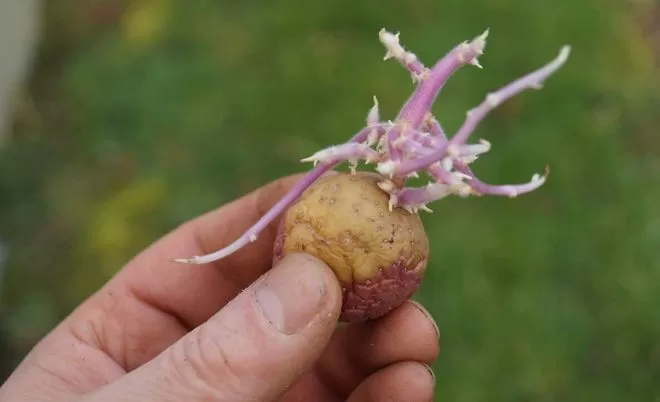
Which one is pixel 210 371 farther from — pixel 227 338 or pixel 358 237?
pixel 358 237

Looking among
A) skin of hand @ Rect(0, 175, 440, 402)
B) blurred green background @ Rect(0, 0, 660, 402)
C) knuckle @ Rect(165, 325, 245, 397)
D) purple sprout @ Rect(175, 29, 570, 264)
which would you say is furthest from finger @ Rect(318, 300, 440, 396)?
blurred green background @ Rect(0, 0, 660, 402)

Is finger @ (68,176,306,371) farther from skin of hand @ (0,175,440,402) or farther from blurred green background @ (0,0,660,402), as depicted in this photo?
blurred green background @ (0,0,660,402)

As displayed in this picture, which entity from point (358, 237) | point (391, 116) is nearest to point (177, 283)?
point (358, 237)

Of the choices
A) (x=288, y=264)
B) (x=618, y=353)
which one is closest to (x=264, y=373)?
(x=288, y=264)

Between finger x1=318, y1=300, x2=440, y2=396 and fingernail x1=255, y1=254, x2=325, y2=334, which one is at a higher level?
fingernail x1=255, y1=254, x2=325, y2=334

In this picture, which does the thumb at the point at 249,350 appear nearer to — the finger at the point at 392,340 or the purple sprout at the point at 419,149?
the purple sprout at the point at 419,149

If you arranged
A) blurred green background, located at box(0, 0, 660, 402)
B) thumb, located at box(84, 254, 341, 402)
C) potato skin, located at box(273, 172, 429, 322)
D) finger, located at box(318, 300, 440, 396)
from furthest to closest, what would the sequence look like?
blurred green background, located at box(0, 0, 660, 402) → finger, located at box(318, 300, 440, 396) → potato skin, located at box(273, 172, 429, 322) → thumb, located at box(84, 254, 341, 402)

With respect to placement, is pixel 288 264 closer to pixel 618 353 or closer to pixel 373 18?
pixel 618 353
